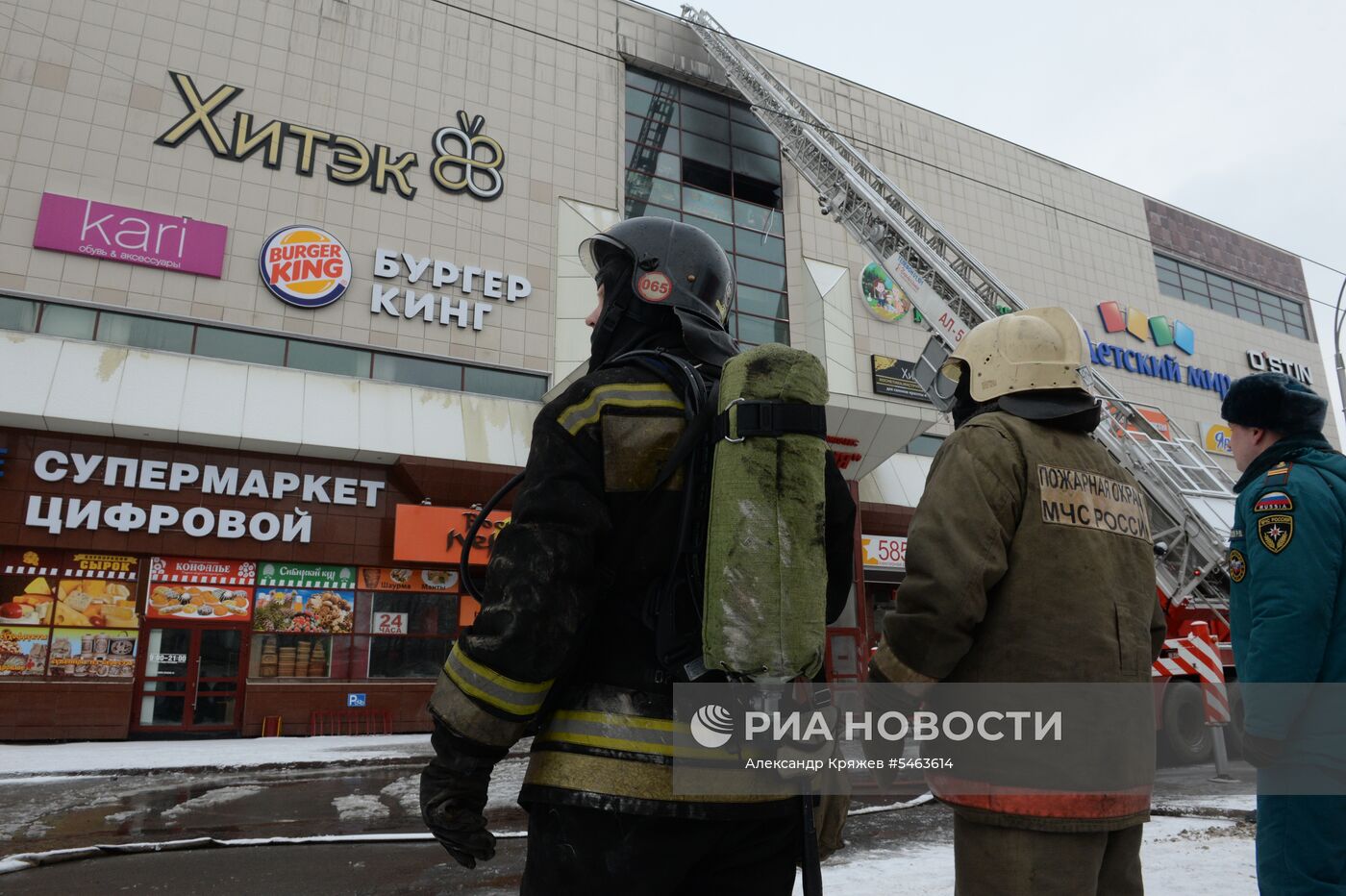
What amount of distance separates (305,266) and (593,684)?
1734cm

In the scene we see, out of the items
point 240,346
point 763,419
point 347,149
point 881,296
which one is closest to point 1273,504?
point 763,419

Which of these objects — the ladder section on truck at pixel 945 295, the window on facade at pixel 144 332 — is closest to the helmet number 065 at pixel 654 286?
the ladder section on truck at pixel 945 295

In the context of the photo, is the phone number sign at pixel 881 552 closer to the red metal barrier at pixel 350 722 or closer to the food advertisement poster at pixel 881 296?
the food advertisement poster at pixel 881 296

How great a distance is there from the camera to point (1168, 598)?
10164mm

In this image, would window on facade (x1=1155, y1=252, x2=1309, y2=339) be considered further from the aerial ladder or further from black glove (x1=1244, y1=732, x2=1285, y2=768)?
black glove (x1=1244, y1=732, x2=1285, y2=768)

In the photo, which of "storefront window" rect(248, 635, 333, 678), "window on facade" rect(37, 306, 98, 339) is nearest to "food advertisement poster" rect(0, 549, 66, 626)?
"storefront window" rect(248, 635, 333, 678)

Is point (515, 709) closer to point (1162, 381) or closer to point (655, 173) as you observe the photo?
point (655, 173)

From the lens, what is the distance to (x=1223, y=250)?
3366cm

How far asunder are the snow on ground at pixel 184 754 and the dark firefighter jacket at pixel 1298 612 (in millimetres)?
10675

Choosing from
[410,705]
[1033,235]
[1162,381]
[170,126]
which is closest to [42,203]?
[170,126]

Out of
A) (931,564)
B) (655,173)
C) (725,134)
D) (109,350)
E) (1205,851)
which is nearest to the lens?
(931,564)

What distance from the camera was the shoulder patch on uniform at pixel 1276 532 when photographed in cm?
283

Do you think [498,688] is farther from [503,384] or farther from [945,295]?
[503,384]

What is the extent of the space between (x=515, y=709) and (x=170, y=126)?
18.9 meters
